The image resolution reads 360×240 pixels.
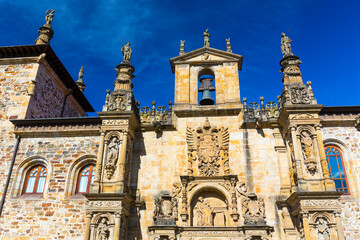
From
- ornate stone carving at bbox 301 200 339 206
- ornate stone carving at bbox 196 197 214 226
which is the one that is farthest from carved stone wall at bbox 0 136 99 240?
ornate stone carving at bbox 301 200 339 206

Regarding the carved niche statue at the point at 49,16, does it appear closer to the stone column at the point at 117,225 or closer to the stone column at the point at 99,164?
the stone column at the point at 99,164

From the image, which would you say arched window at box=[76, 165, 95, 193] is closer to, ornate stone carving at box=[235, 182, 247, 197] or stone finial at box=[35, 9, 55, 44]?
ornate stone carving at box=[235, 182, 247, 197]

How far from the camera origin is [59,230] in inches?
528

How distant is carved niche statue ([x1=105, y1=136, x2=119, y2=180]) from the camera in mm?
12500

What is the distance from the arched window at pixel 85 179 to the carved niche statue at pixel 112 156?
252 centimetres

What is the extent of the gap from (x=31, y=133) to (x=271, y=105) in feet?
38.7

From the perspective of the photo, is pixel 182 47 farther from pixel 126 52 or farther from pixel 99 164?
pixel 99 164

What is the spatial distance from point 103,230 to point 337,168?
1012 centimetres

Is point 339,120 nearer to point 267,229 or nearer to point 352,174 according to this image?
point 352,174

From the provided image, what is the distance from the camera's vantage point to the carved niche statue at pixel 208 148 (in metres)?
13.6

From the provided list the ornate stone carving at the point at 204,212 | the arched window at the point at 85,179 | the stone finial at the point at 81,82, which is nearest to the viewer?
the ornate stone carving at the point at 204,212

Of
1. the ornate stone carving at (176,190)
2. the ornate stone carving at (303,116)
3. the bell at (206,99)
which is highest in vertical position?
the bell at (206,99)

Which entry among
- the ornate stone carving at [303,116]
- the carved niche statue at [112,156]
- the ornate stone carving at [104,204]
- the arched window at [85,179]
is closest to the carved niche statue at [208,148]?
the ornate stone carving at [303,116]

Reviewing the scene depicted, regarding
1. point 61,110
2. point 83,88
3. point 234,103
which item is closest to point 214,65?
point 234,103
